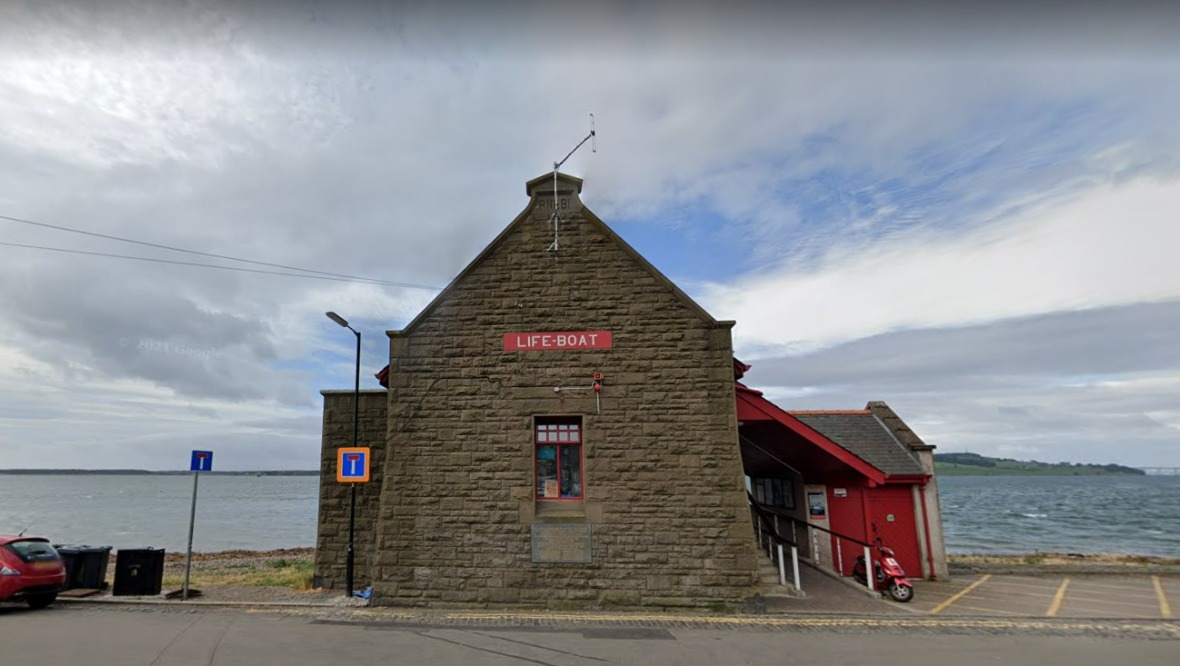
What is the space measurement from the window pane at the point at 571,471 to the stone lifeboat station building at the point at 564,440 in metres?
0.03

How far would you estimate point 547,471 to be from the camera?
37.6 feet

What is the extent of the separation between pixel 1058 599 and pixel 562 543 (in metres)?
10.2

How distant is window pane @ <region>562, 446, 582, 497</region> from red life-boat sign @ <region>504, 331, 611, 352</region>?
1.91 m

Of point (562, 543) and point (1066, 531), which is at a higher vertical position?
point (562, 543)

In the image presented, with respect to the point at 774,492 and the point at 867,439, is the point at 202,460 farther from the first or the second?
the point at 867,439

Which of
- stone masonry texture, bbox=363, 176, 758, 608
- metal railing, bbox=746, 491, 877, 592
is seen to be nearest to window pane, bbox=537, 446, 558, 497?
stone masonry texture, bbox=363, 176, 758, 608

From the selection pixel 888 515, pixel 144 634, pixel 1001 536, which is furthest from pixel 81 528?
pixel 1001 536

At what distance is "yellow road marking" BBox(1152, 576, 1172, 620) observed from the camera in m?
11.0

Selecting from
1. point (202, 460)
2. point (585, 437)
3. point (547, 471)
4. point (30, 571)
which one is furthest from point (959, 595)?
point (30, 571)

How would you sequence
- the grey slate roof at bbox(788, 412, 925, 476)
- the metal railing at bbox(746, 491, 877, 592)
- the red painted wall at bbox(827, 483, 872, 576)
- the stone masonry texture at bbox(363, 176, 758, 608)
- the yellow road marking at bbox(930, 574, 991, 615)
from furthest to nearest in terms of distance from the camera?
1. the grey slate roof at bbox(788, 412, 925, 476)
2. the red painted wall at bbox(827, 483, 872, 576)
3. the metal railing at bbox(746, 491, 877, 592)
4. the yellow road marking at bbox(930, 574, 991, 615)
5. the stone masonry texture at bbox(363, 176, 758, 608)

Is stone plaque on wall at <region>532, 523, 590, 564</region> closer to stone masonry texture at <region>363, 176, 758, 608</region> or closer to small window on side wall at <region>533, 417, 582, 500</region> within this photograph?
stone masonry texture at <region>363, 176, 758, 608</region>

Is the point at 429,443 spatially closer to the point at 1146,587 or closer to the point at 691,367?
the point at 691,367

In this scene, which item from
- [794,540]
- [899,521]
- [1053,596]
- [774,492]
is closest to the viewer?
[1053,596]

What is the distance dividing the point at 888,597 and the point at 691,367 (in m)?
6.22
